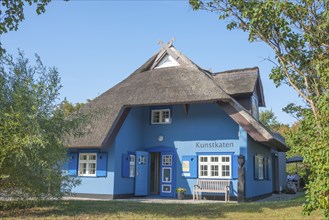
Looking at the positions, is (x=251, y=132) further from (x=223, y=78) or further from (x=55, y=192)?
(x=55, y=192)

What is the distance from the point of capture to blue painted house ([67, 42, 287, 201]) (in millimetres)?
16391

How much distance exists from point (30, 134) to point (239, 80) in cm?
1200

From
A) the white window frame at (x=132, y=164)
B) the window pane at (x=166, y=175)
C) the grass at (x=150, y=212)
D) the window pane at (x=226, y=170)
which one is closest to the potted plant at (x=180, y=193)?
the window pane at (x=166, y=175)

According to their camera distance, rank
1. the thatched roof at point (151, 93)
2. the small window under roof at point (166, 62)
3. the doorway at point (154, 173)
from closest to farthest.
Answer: the thatched roof at point (151, 93) → the doorway at point (154, 173) → the small window under roof at point (166, 62)

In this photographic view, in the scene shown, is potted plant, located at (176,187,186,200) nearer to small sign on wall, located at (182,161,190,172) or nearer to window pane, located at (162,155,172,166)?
small sign on wall, located at (182,161,190,172)

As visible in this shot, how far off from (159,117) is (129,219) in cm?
994

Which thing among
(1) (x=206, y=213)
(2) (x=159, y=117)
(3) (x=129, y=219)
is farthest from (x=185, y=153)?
(3) (x=129, y=219)

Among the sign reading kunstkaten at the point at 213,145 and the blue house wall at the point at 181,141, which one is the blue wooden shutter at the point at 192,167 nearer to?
the blue house wall at the point at 181,141

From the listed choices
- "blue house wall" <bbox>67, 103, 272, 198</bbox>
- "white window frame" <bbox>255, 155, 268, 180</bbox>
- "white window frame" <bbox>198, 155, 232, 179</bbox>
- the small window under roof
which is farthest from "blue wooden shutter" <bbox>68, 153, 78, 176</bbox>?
"white window frame" <bbox>255, 155, 268, 180</bbox>

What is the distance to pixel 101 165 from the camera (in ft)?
55.8

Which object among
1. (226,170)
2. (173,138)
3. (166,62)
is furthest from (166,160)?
(166,62)

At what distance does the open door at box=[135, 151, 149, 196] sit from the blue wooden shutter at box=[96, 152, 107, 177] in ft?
5.54

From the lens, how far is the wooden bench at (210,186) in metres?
16.2

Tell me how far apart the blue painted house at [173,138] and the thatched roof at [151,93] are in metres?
0.05
